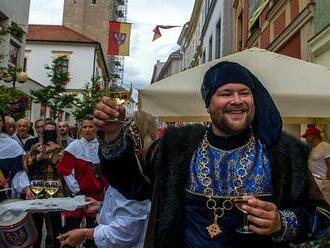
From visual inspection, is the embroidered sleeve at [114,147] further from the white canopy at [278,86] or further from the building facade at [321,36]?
the building facade at [321,36]

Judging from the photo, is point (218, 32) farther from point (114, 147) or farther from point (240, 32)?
point (114, 147)

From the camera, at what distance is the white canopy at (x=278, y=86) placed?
4.48 m

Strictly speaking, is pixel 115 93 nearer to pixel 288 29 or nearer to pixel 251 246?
pixel 251 246

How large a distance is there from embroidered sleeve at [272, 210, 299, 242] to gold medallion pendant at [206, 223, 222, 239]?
8.6 inches

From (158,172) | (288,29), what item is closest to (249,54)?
(158,172)

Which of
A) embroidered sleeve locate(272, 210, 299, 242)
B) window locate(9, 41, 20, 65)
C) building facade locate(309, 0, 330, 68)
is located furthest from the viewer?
window locate(9, 41, 20, 65)

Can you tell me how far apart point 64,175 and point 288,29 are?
6354 mm

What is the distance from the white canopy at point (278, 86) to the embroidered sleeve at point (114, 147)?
8.20ft

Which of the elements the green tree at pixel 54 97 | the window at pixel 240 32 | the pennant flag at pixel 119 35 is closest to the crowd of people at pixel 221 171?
the window at pixel 240 32

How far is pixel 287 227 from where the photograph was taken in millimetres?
1891

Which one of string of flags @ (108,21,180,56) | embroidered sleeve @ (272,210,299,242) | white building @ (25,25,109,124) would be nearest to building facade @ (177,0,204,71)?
white building @ (25,25,109,124)

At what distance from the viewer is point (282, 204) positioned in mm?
2010

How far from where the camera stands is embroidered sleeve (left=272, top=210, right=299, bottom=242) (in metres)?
1.88

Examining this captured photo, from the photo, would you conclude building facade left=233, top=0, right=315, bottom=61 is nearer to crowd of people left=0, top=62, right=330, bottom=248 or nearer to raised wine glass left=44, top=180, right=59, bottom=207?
raised wine glass left=44, top=180, right=59, bottom=207
